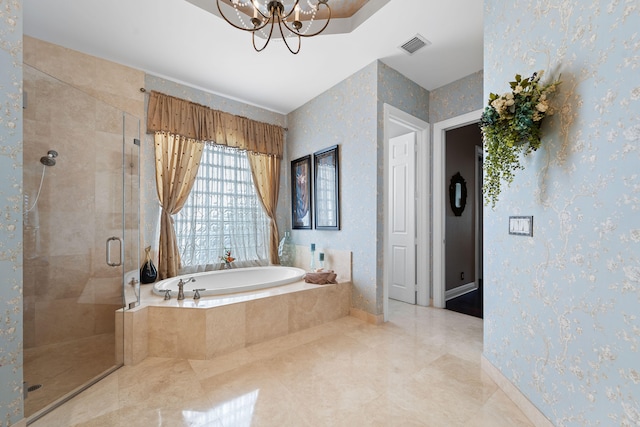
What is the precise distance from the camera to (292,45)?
2.62 m

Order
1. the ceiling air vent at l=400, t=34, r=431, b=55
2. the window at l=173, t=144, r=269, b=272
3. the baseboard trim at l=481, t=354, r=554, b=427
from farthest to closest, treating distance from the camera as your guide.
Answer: the window at l=173, t=144, r=269, b=272
the ceiling air vent at l=400, t=34, r=431, b=55
the baseboard trim at l=481, t=354, r=554, b=427

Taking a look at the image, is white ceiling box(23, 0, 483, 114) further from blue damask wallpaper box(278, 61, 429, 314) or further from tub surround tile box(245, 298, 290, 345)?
tub surround tile box(245, 298, 290, 345)

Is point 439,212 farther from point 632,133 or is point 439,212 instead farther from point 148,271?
point 148,271

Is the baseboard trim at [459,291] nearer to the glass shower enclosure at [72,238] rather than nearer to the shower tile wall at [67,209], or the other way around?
the glass shower enclosure at [72,238]

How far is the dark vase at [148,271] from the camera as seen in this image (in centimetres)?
287

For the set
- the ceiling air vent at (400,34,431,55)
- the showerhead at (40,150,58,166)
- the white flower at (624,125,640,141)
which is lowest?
the white flower at (624,125,640,141)

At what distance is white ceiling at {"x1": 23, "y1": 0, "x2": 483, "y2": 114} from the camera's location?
84.1 inches

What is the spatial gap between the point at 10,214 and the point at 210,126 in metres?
2.45

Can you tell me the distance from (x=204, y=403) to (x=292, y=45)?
306 centimetres

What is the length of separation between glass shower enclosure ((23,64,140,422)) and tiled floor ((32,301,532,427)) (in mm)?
260

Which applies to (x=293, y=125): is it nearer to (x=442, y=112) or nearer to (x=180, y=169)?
(x=180, y=169)

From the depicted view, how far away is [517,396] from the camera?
154 centimetres

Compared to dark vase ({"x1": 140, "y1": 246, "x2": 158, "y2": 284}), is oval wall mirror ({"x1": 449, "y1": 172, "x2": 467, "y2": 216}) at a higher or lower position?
higher

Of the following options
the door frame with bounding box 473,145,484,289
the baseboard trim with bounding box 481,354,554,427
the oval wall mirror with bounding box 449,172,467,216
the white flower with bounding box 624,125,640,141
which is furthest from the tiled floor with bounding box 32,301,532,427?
the door frame with bounding box 473,145,484,289
